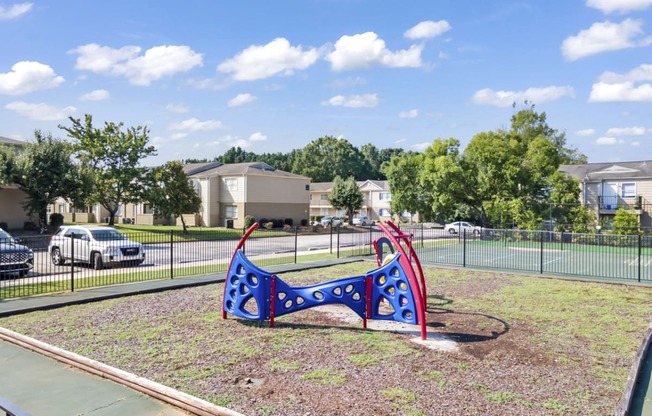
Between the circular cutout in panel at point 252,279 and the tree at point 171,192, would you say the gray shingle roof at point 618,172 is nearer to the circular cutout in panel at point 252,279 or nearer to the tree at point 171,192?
the tree at point 171,192

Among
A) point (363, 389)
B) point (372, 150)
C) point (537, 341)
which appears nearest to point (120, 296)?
point (363, 389)

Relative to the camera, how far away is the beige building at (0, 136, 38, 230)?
3180cm

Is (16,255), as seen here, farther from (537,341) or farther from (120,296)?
(537,341)

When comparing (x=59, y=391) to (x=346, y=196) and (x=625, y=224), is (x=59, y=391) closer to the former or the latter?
(x=625, y=224)

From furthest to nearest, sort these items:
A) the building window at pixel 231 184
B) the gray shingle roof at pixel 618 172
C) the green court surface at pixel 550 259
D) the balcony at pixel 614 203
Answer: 1. the building window at pixel 231 184
2. the gray shingle roof at pixel 618 172
3. the balcony at pixel 614 203
4. the green court surface at pixel 550 259

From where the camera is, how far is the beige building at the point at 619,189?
4275 cm

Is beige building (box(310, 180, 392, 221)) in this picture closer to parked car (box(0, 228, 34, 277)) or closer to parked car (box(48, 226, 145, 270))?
parked car (box(48, 226, 145, 270))

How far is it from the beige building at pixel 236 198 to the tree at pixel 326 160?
42.0 meters

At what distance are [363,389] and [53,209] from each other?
2319 inches

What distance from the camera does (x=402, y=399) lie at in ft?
19.5

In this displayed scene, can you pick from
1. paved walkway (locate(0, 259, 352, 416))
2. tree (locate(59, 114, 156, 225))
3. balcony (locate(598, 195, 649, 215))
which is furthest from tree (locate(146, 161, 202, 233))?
balcony (locate(598, 195, 649, 215))

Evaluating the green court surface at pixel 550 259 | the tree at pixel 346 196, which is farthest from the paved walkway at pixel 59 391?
the tree at pixel 346 196

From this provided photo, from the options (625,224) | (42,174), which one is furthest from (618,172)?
(42,174)

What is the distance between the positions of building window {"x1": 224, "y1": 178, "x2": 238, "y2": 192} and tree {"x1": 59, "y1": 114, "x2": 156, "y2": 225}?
1104 centimetres
